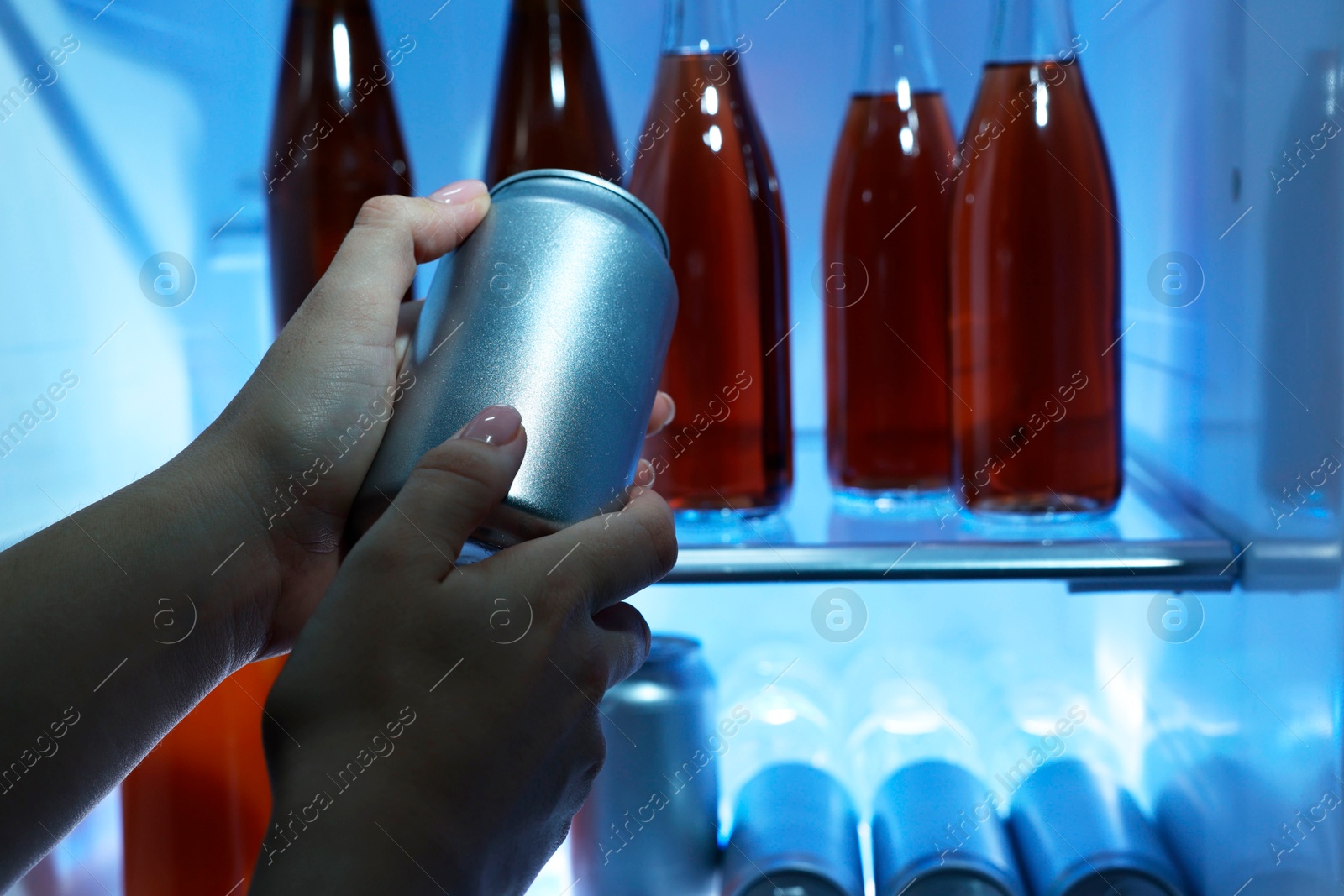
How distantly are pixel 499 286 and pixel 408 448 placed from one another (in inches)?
3.3

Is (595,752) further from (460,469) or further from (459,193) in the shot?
(459,193)

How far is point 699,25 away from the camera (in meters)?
0.76

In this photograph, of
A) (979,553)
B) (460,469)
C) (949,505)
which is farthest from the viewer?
(949,505)

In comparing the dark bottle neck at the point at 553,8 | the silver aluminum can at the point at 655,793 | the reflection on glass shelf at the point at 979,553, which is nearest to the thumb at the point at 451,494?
the reflection on glass shelf at the point at 979,553

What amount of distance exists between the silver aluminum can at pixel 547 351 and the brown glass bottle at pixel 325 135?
11.7 inches

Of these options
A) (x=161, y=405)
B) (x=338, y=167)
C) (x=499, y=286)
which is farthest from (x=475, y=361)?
(x=161, y=405)

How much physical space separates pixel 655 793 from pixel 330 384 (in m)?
0.39

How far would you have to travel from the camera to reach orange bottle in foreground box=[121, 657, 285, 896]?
2.56 ft

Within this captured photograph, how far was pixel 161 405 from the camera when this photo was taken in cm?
85

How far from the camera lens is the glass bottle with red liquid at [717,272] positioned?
2.37 ft

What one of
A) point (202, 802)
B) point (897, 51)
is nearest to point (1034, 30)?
point (897, 51)

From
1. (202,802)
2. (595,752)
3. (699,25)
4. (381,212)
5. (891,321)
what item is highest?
(699,25)

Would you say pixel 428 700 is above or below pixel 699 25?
below

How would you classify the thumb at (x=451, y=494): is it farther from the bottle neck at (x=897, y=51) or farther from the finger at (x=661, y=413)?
the bottle neck at (x=897, y=51)
